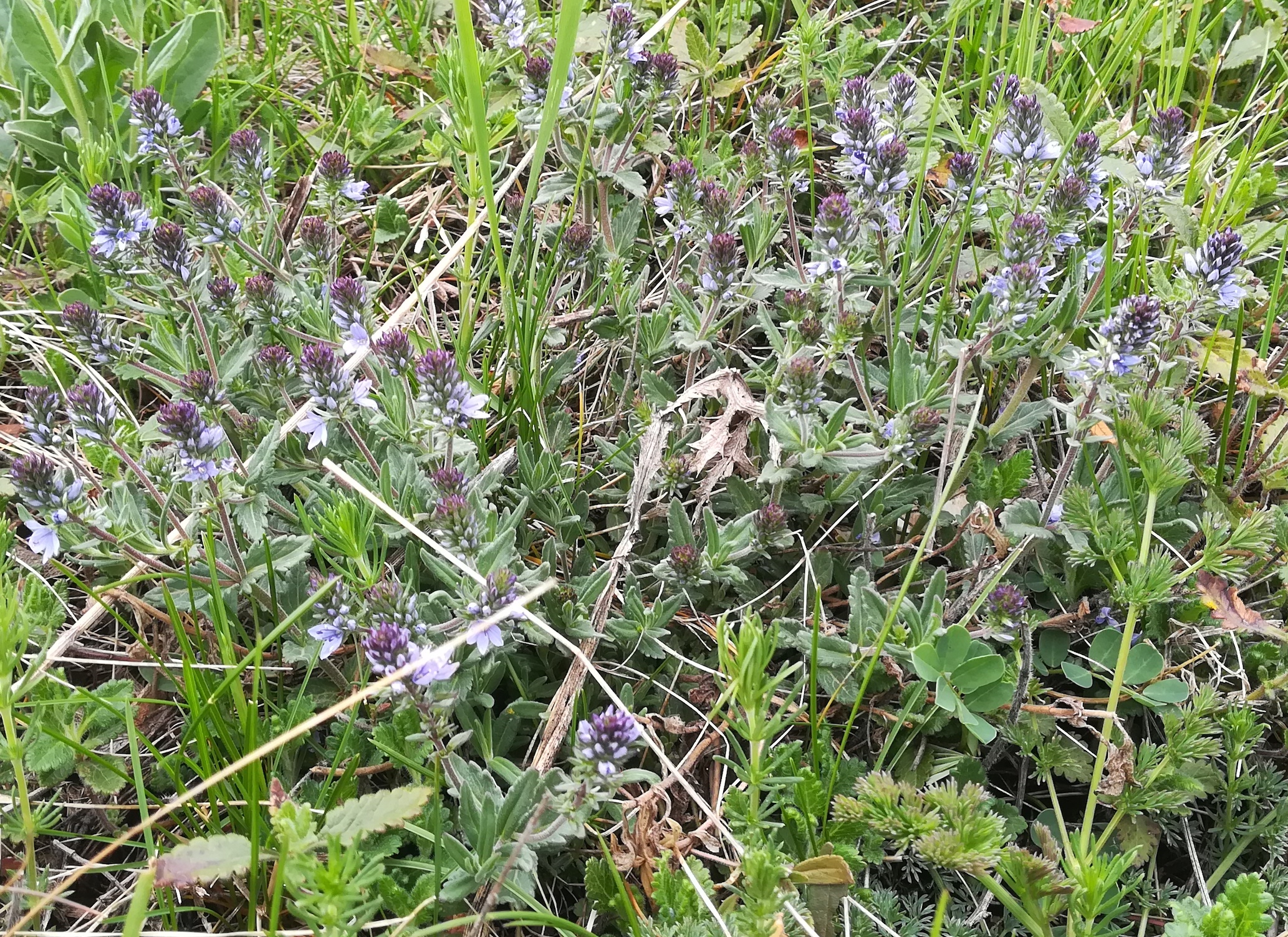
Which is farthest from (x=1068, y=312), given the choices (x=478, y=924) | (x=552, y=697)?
(x=478, y=924)

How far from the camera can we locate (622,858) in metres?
2.40

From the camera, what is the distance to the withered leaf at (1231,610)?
2.62 metres

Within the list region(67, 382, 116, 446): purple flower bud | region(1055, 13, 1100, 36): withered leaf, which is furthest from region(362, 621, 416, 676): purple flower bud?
region(1055, 13, 1100, 36): withered leaf

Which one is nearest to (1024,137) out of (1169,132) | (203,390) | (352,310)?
(1169,132)

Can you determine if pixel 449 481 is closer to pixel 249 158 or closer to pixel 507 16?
pixel 249 158

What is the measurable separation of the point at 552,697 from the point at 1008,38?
3609 millimetres

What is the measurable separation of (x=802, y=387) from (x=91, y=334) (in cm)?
210

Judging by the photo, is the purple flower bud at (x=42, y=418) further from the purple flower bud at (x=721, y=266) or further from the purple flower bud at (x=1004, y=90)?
the purple flower bud at (x=1004, y=90)

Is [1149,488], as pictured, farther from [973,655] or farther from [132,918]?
[132,918]

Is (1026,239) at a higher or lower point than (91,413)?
higher

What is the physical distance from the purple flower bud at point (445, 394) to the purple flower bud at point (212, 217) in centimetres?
111

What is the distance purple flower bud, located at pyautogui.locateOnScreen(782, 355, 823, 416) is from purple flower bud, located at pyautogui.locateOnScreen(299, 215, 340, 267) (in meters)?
1.57

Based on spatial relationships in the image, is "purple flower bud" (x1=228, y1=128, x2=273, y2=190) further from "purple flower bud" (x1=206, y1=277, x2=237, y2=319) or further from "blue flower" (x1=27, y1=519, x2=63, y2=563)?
"blue flower" (x1=27, y1=519, x2=63, y2=563)

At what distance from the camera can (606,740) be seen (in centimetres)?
205
